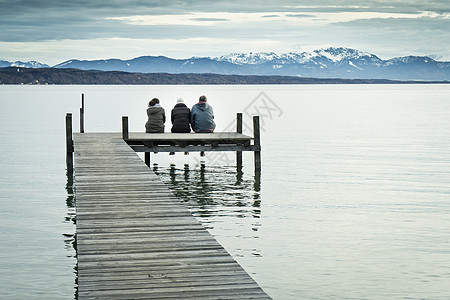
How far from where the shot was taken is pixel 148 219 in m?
9.91

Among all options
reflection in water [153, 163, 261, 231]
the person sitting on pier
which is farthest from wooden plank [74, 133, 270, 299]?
the person sitting on pier

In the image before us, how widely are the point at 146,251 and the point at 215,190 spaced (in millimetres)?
12721

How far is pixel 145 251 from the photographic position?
8.19 m

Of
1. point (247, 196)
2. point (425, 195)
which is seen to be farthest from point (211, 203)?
point (425, 195)

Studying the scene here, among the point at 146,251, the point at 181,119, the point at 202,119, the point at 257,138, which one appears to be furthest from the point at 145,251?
the point at 181,119

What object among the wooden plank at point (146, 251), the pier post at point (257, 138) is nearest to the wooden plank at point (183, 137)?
the pier post at point (257, 138)

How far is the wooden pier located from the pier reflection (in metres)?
4.46

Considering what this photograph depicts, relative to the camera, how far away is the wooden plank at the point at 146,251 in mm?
6797

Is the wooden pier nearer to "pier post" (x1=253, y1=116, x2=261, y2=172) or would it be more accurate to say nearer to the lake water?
the lake water

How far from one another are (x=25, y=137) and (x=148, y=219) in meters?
34.9

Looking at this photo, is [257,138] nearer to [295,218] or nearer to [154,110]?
[154,110]

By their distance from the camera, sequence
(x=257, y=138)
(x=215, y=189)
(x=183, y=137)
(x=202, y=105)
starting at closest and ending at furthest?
(x=215, y=189)
(x=183, y=137)
(x=257, y=138)
(x=202, y=105)

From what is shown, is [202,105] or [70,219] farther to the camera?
[202,105]

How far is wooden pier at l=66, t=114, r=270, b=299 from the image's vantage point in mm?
6793
